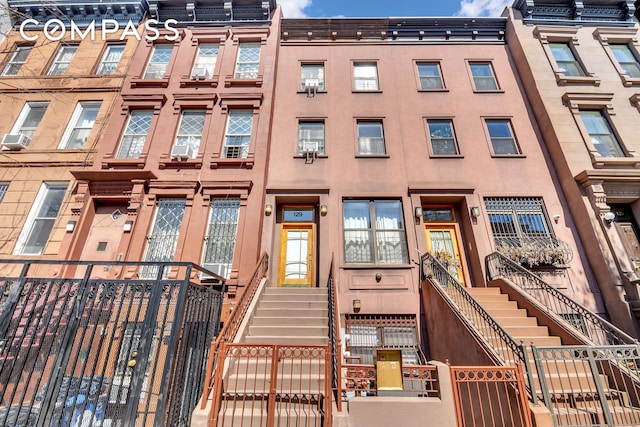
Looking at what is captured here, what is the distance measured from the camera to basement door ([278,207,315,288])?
9125 millimetres

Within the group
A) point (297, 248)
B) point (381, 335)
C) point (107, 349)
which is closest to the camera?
point (107, 349)

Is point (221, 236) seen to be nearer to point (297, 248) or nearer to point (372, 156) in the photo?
point (297, 248)

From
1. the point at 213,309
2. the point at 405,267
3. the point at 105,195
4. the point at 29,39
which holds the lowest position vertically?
the point at 213,309

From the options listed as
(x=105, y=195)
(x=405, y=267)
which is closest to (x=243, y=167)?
(x=105, y=195)

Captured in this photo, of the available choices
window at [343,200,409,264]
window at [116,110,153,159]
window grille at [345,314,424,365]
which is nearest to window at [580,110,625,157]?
window at [343,200,409,264]

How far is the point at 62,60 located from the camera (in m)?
12.0

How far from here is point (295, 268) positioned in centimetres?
930

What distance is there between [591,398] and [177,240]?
1046cm

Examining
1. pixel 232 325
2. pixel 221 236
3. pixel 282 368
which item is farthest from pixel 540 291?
pixel 221 236

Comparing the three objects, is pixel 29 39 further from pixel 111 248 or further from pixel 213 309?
pixel 213 309

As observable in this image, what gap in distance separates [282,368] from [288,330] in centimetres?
130

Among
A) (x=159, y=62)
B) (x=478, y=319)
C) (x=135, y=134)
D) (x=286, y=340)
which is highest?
(x=159, y=62)

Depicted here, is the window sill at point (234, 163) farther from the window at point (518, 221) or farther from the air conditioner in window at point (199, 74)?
the window at point (518, 221)

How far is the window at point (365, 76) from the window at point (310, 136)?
261 centimetres
